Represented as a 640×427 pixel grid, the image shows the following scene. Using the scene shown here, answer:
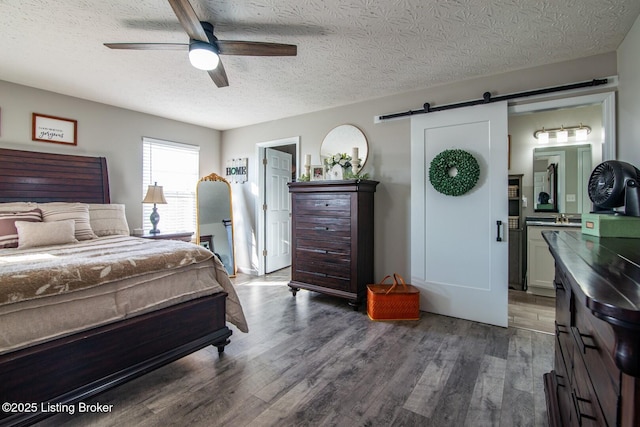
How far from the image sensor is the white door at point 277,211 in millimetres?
5047

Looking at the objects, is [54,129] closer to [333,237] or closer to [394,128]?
[333,237]

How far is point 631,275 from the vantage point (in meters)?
0.77

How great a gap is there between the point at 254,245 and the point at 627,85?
464 centimetres

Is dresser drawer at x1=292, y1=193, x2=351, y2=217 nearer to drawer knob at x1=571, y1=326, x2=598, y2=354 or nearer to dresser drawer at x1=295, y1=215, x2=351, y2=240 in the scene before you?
dresser drawer at x1=295, y1=215, x2=351, y2=240

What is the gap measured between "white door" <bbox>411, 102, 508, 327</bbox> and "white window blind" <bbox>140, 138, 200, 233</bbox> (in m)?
3.51

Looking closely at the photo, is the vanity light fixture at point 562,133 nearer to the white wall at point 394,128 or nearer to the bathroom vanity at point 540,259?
the bathroom vanity at point 540,259

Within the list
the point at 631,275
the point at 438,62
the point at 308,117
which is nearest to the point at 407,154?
the point at 438,62

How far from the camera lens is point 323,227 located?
11.7 feet

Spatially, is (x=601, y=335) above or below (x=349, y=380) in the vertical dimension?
above

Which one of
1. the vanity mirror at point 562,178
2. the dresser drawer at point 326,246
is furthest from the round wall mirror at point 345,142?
the vanity mirror at point 562,178

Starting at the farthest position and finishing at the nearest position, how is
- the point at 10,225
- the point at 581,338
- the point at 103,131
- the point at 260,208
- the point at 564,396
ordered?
1. the point at 260,208
2. the point at 103,131
3. the point at 10,225
4. the point at 564,396
5. the point at 581,338

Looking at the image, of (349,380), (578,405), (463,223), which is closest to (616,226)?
(578,405)

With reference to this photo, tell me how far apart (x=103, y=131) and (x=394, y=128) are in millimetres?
3730

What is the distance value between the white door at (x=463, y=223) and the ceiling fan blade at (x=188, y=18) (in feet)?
7.68
